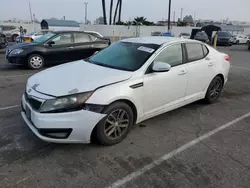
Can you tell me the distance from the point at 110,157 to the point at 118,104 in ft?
2.33

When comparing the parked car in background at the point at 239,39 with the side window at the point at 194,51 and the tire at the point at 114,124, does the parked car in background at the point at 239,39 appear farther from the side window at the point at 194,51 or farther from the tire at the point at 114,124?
the tire at the point at 114,124

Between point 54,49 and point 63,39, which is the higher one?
point 63,39

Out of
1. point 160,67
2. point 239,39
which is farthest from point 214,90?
point 239,39

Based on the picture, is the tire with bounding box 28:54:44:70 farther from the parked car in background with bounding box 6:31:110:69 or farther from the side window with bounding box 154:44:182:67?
the side window with bounding box 154:44:182:67

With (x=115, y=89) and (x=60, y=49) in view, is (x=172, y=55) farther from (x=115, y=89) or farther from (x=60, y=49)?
(x=60, y=49)

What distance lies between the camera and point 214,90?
5.24 meters

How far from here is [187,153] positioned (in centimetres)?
329

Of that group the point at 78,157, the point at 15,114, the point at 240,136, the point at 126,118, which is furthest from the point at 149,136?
the point at 15,114

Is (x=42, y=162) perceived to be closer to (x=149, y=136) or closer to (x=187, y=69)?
(x=149, y=136)

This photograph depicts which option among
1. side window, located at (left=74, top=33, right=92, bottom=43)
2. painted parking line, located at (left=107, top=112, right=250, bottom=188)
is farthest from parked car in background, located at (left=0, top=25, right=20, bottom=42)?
painted parking line, located at (left=107, top=112, right=250, bottom=188)

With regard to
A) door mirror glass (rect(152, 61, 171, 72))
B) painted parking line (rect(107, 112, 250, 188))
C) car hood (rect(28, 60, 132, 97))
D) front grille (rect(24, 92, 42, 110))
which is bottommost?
painted parking line (rect(107, 112, 250, 188))

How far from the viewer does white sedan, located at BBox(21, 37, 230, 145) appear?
2984mm

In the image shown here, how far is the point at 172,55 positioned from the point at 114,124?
5.49 ft

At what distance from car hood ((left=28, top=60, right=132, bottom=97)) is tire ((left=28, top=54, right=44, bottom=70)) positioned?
531 cm
